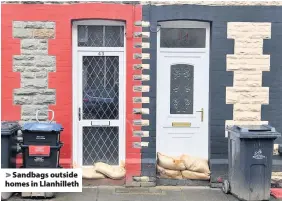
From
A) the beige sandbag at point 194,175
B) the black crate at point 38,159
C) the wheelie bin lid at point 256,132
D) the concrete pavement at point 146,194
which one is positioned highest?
the wheelie bin lid at point 256,132

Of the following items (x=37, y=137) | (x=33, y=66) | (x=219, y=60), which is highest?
(x=219, y=60)

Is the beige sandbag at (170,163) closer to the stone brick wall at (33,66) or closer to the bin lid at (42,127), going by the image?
the bin lid at (42,127)

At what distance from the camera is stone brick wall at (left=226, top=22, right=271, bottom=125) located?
8.04m

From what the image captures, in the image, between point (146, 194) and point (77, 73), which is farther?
point (77, 73)

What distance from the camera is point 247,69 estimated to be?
8.09 meters

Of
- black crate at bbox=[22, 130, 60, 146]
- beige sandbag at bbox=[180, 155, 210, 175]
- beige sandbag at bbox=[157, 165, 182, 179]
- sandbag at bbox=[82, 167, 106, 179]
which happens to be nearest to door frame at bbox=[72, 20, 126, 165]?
sandbag at bbox=[82, 167, 106, 179]

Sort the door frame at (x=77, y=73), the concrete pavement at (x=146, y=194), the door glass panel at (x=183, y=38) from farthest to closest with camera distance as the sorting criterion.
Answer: the door glass panel at (x=183, y=38) → the door frame at (x=77, y=73) → the concrete pavement at (x=146, y=194)

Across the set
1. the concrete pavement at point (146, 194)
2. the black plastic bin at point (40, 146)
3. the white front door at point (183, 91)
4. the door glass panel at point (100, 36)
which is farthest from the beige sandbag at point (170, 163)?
the door glass panel at point (100, 36)

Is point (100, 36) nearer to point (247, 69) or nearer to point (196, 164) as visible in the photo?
point (247, 69)

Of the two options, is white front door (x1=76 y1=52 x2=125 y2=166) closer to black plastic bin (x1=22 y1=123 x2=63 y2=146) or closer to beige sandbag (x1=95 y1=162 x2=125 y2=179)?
beige sandbag (x1=95 y1=162 x2=125 y2=179)

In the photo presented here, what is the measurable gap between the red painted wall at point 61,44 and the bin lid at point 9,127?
0.34 metres

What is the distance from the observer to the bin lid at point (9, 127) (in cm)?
716

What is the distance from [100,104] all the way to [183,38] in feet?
6.08

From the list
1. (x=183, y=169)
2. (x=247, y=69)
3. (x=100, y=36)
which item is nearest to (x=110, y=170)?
(x=183, y=169)
